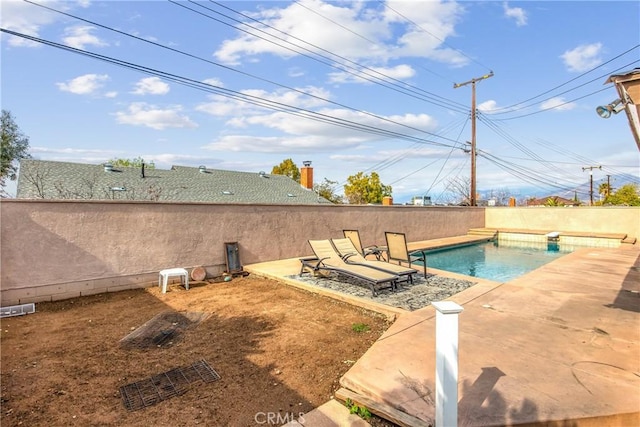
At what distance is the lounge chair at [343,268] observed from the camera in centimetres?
620

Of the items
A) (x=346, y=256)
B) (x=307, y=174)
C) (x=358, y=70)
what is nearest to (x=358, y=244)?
(x=346, y=256)

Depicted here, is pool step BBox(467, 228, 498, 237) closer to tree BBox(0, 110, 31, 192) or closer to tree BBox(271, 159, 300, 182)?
tree BBox(271, 159, 300, 182)

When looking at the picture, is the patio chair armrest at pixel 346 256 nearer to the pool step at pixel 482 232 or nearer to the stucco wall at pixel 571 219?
the pool step at pixel 482 232

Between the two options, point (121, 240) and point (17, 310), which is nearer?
point (17, 310)

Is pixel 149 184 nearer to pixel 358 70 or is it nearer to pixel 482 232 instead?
pixel 358 70

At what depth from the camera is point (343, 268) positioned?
7.05 meters

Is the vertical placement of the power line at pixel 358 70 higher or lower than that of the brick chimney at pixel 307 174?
higher

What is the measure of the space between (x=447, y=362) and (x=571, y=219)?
22161 mm

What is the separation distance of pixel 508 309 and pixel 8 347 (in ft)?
24.2

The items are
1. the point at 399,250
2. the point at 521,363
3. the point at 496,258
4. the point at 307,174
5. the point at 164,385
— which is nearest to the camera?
the point at 164,385

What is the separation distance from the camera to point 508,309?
5.23 m

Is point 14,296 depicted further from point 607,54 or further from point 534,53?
point 607,54

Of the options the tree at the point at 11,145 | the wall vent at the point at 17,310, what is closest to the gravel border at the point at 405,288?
the wall vent at the point at 17,310

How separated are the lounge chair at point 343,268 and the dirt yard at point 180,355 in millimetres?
836
